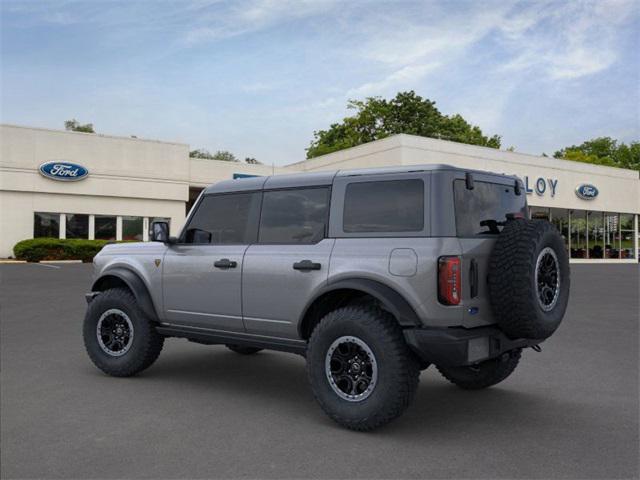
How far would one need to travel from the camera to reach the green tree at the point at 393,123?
61.1 meters

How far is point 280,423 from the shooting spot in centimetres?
471

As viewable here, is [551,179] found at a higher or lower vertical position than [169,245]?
higher

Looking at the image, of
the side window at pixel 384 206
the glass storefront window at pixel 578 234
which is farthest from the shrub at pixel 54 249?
the glass storefront window at pixel 578 234

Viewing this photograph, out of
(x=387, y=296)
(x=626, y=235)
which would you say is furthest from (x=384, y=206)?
(x=626, y=235)

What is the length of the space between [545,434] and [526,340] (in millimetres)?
753

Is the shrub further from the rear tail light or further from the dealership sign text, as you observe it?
the rear tail light

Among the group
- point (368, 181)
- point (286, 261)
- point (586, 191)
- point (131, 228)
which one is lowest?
point (286, 261)

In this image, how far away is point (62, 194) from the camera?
34031 millimetres

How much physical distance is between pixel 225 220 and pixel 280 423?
210 centimetres

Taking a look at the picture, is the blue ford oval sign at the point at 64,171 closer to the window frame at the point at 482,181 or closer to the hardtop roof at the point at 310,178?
the hardtop roof at the point at 310,178

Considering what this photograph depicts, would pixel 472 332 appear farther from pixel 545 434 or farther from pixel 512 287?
pixel 545 434

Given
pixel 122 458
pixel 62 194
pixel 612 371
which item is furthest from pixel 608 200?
pixel 122 458

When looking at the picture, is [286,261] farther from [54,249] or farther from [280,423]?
[54,249]

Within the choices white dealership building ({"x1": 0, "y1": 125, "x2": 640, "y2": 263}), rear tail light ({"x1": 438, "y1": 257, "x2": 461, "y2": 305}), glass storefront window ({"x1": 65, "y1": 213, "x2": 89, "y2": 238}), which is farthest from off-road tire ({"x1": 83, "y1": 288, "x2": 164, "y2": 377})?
glass storefront window ({"x1": 65, "y1": 213, "x2": 89, "y2": 238})
